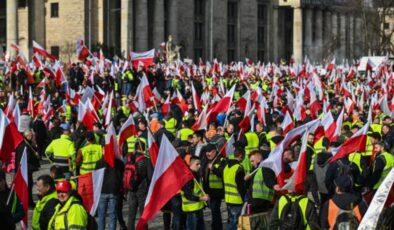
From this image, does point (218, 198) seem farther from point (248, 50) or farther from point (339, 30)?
point (339, 30)

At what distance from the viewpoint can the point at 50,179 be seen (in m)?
12.0

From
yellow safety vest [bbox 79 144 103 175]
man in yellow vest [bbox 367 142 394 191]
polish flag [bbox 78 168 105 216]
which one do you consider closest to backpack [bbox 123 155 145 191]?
yellow safety vest [bbox 79 144 103 175]

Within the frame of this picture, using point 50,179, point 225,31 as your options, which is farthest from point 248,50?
point 50,179

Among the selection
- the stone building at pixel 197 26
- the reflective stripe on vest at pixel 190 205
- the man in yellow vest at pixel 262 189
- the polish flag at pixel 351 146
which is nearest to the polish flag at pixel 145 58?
the polish flag at pixel 351 146

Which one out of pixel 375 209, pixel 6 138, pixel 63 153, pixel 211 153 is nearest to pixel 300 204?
pixel 375 209

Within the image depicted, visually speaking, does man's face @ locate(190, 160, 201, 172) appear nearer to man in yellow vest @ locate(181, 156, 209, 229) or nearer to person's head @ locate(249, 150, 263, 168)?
man in yellow vest @ locate(181, 156, 209, 229)

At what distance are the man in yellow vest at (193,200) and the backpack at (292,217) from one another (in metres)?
2.95

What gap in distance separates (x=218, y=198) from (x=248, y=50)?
8531 cm

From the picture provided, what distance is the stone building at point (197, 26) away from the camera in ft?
241

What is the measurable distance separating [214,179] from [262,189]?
5.87 feet

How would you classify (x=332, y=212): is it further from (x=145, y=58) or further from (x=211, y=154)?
(x=145, y=58)

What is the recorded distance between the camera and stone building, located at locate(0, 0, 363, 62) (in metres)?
73.5

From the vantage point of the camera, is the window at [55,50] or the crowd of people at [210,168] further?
the window at [55,50]

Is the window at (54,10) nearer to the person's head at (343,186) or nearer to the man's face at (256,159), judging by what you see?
the man's face at (256,159)
